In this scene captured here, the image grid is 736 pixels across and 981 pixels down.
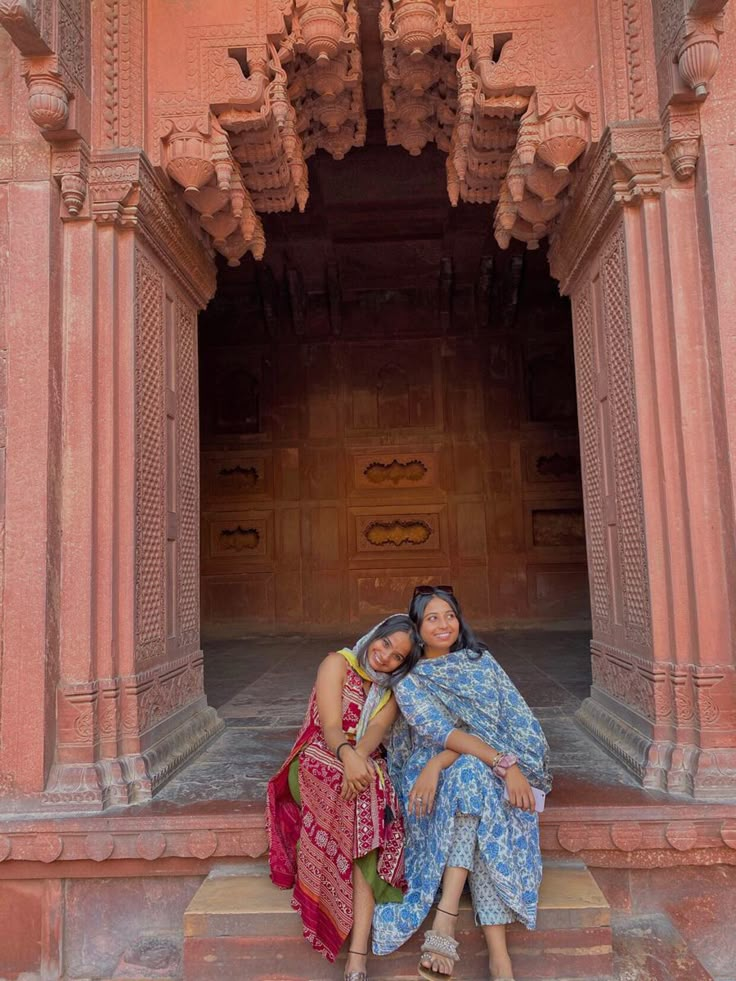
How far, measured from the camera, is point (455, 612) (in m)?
2.79

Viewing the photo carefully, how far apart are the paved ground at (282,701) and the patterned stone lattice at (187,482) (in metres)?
0.73

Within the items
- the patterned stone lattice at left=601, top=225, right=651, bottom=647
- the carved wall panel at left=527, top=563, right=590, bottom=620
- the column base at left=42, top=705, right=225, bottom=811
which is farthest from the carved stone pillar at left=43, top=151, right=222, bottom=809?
the carved wall panel at left=527, top=563, right=590, bottom=620

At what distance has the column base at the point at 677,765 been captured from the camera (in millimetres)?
3041

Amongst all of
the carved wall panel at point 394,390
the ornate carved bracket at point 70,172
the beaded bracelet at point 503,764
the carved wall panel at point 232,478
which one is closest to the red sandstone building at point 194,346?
the ornate carved bracket at point 70,172

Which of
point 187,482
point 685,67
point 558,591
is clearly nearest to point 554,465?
point 558,591

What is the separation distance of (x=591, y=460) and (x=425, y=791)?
2462 mm

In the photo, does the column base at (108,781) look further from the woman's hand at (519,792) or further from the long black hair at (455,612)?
the woman's hand at (519,792)

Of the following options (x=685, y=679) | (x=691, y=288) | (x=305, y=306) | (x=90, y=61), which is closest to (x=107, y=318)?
(x=90, y=61)

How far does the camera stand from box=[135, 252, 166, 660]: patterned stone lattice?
11.8 feet

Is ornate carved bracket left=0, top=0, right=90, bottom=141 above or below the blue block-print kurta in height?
above

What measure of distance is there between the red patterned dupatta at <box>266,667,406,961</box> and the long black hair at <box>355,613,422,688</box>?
4.6 inches

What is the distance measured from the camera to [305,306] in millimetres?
9773

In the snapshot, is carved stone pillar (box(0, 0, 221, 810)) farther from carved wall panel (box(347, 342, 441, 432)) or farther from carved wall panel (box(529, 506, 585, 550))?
carved wall panel (box(529, 506, 585, 550))

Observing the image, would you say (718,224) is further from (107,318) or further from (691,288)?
(107,318)
